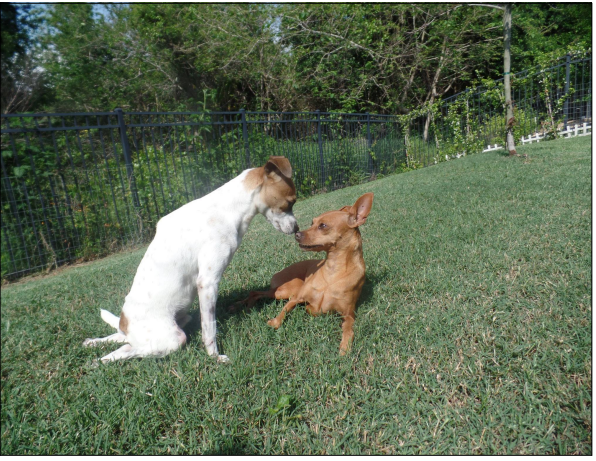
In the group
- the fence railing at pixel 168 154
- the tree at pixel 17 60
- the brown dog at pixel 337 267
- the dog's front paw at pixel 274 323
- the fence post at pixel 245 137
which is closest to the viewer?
the tree at pixel 17 60

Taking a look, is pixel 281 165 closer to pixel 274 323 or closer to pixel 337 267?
pixel 337 267

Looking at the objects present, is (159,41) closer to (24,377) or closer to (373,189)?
(373,189)

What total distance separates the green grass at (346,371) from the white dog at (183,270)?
15 cm

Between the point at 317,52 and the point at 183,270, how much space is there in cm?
1311

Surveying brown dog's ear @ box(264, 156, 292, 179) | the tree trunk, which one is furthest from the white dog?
the tree trunk

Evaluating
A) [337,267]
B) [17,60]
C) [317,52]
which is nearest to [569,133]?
[317,52]

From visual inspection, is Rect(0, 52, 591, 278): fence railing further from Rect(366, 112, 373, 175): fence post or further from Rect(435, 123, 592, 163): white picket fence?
Rect(435, 123, 592, 163): white picket fence

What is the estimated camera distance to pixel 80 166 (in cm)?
360

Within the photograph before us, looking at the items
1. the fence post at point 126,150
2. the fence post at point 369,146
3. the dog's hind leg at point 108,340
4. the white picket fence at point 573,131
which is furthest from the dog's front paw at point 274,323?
the white picket fence at point 573,131

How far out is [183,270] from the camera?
2.15m

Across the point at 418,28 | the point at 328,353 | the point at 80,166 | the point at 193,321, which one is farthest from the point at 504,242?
the point at 418,28

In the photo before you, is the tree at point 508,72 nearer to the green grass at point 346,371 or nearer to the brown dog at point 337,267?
the green grass at point 346,371

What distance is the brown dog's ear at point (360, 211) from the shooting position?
7.70 ft

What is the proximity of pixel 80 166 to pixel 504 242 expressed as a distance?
4276 mm
